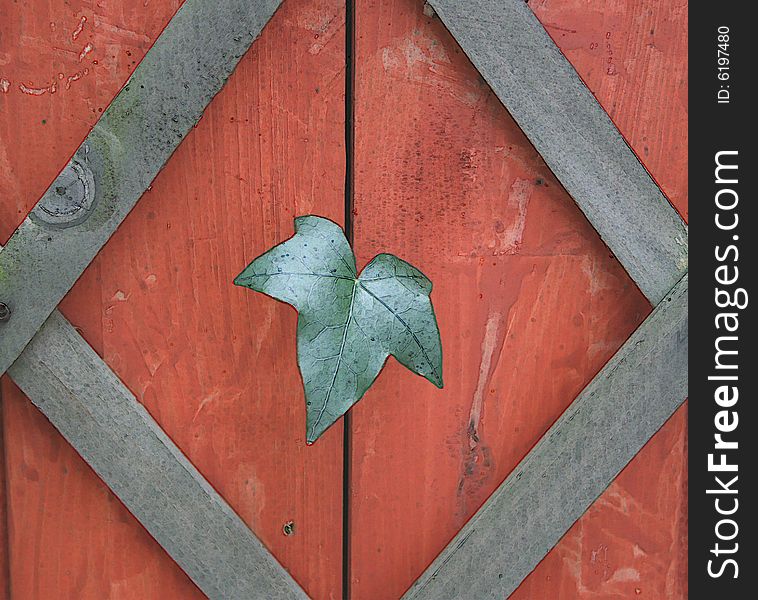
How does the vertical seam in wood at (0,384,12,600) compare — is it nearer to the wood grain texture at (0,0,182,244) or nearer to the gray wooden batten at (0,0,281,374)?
the gray wooden batten at (0,0,281,374)

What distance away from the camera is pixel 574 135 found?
2.48 feet

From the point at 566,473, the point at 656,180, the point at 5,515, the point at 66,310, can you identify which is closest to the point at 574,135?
the point at 656,180

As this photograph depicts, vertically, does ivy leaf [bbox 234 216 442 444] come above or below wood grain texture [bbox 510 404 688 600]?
above

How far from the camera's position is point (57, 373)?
29.2 inches

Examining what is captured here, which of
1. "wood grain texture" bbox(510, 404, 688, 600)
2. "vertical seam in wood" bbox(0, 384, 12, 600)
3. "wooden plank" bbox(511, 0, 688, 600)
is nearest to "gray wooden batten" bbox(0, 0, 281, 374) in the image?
"vertical seam in wood" bbox(0, 384, 12, 600)

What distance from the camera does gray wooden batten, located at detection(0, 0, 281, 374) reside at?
0.71 m

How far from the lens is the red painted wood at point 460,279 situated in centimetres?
77

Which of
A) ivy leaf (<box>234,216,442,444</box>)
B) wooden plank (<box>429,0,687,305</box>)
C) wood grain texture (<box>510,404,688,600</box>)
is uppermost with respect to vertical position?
wooden plank (<box>429,0,687,305</box>)

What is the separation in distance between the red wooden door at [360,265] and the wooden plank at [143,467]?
3 cm

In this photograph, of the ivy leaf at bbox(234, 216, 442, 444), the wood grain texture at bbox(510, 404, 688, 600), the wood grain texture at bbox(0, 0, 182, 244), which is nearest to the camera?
the ivy leaf at bbox(234, 216, 442, 444)

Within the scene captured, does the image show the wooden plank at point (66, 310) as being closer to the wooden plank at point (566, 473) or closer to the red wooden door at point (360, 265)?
the red wooden door at point (360, 265)

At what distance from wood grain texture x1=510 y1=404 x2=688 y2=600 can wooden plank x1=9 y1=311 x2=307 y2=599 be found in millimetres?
338
